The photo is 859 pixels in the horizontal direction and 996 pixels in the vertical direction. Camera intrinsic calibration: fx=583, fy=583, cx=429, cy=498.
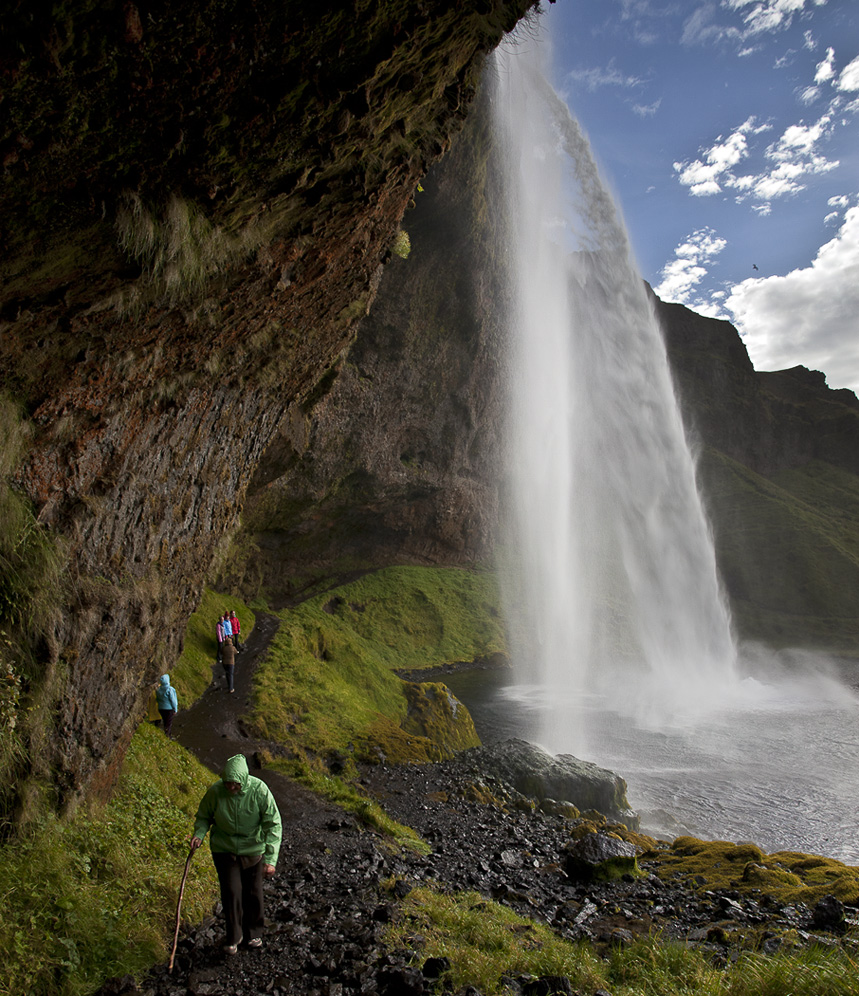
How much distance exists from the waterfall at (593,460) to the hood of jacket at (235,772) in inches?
1156

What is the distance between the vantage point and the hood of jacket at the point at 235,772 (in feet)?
16.6

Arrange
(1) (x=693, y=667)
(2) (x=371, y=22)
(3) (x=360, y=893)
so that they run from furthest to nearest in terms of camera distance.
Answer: (1) (x=693, y=667) → (3) (x=360, y=893) → (2) (x=371, y=22)

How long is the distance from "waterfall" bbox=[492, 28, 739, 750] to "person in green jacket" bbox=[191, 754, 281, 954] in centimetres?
2917

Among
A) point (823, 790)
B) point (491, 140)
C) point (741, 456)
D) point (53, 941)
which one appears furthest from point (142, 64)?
point (741, 456)

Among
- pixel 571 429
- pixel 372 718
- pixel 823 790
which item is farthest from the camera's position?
pixel 571 429

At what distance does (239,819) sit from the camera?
5.08 m

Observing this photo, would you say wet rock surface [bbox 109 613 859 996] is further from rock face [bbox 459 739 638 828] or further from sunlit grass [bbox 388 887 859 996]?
rock face [bbox 459 739 638 828]

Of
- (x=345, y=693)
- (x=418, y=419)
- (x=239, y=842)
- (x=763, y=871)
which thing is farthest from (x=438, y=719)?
(x=418, y=419)

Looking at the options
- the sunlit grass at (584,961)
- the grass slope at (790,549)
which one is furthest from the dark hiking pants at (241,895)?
the grass slope at (790,549)

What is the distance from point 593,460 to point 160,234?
1514 inches

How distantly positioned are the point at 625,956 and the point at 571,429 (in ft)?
126

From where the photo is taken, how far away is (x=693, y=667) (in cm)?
3344

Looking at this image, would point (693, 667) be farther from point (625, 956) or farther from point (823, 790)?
point (625, 956)

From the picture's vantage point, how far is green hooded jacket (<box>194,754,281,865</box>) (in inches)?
199
